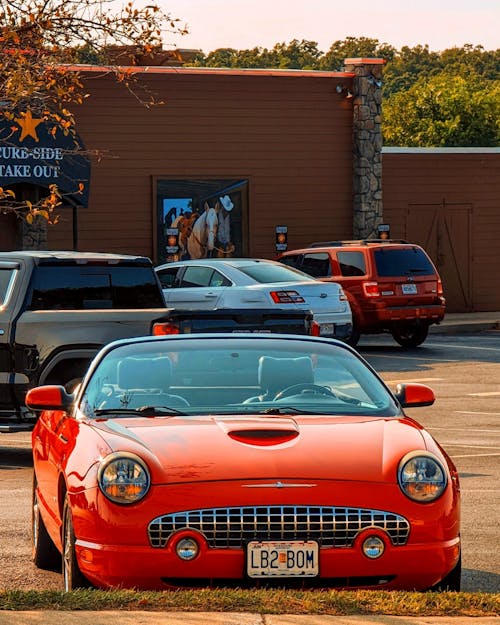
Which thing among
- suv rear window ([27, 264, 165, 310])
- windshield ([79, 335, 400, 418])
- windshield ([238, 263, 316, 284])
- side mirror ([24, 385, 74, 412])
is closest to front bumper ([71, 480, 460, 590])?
windshield ([79, 335, 400, 418])

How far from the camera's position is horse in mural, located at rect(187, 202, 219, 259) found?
3369 centimetres

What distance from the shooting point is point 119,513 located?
23.0ft

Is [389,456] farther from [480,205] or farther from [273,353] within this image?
[480,205]

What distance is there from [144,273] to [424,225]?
22082 mm

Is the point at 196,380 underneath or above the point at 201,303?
above

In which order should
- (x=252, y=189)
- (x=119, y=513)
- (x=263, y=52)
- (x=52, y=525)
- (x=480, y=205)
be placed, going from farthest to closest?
1. (x=263, y=52)
2. (x=480, y=205)
3. (x=252, y=189)
4. (x=52, y=525)
5. (x=119, y=513)

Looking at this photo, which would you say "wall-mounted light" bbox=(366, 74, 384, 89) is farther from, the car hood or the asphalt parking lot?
the car hood

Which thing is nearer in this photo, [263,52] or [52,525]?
[52,525]

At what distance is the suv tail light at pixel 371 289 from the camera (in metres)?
27.1

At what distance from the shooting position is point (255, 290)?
24562mm

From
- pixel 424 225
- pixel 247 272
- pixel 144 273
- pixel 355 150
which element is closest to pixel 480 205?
pixel 424 225

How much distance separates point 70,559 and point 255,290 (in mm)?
17344

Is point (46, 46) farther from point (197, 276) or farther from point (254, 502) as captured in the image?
point (197, 276)

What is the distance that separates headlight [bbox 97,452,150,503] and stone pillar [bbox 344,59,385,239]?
92.0ft
